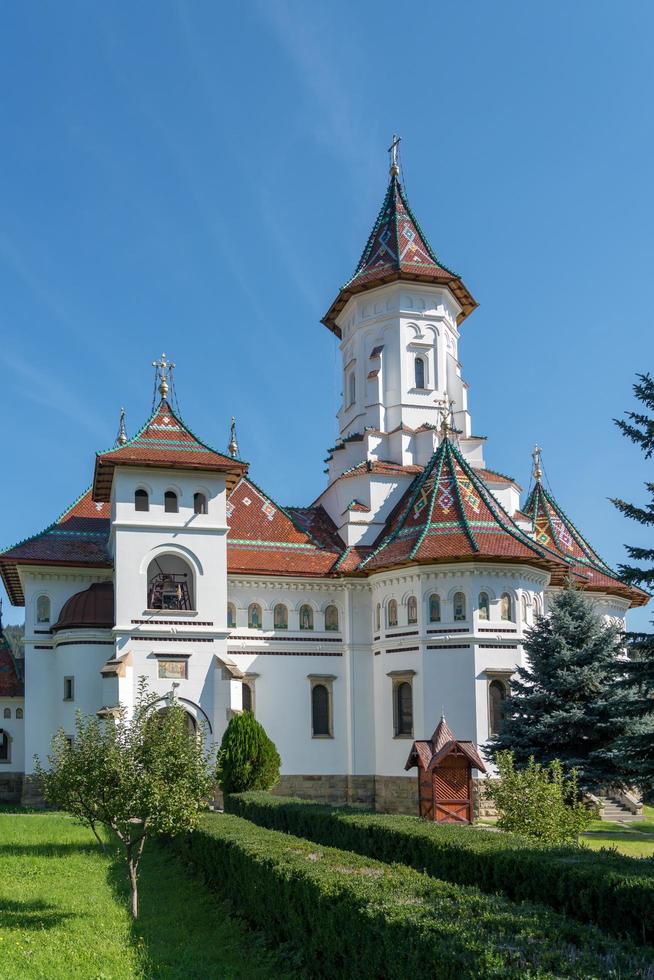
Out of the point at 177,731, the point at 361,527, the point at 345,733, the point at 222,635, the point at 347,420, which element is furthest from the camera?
the point at 347,420

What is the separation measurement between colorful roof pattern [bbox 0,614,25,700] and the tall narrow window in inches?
597

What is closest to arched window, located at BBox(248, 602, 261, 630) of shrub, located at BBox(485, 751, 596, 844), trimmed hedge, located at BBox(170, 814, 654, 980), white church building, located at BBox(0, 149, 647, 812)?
white church building, located at BBox(0, 149, 647, 812)

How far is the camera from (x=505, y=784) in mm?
19250

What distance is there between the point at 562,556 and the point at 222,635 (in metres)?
14.0

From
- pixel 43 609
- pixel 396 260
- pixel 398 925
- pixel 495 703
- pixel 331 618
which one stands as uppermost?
pixel 396 260

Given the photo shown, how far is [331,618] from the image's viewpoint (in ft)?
117

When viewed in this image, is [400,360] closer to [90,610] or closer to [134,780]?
[90,610]

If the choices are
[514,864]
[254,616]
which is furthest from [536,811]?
[254,616]

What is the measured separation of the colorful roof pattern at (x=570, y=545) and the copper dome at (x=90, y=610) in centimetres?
1640

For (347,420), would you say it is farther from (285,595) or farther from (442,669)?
(442,669)

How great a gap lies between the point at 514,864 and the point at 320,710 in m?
21.6

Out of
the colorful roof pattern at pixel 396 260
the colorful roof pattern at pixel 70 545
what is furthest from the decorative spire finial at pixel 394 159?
the colorful roof pattern at pixel 70 545

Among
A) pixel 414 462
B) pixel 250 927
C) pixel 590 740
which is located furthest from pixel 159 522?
pixel 250 927

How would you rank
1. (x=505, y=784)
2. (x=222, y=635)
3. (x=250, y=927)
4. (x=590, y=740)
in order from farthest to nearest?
(x=222, y=635) < (x=590, y=740) < (x=505, y=784) < (x=250, y=927)
